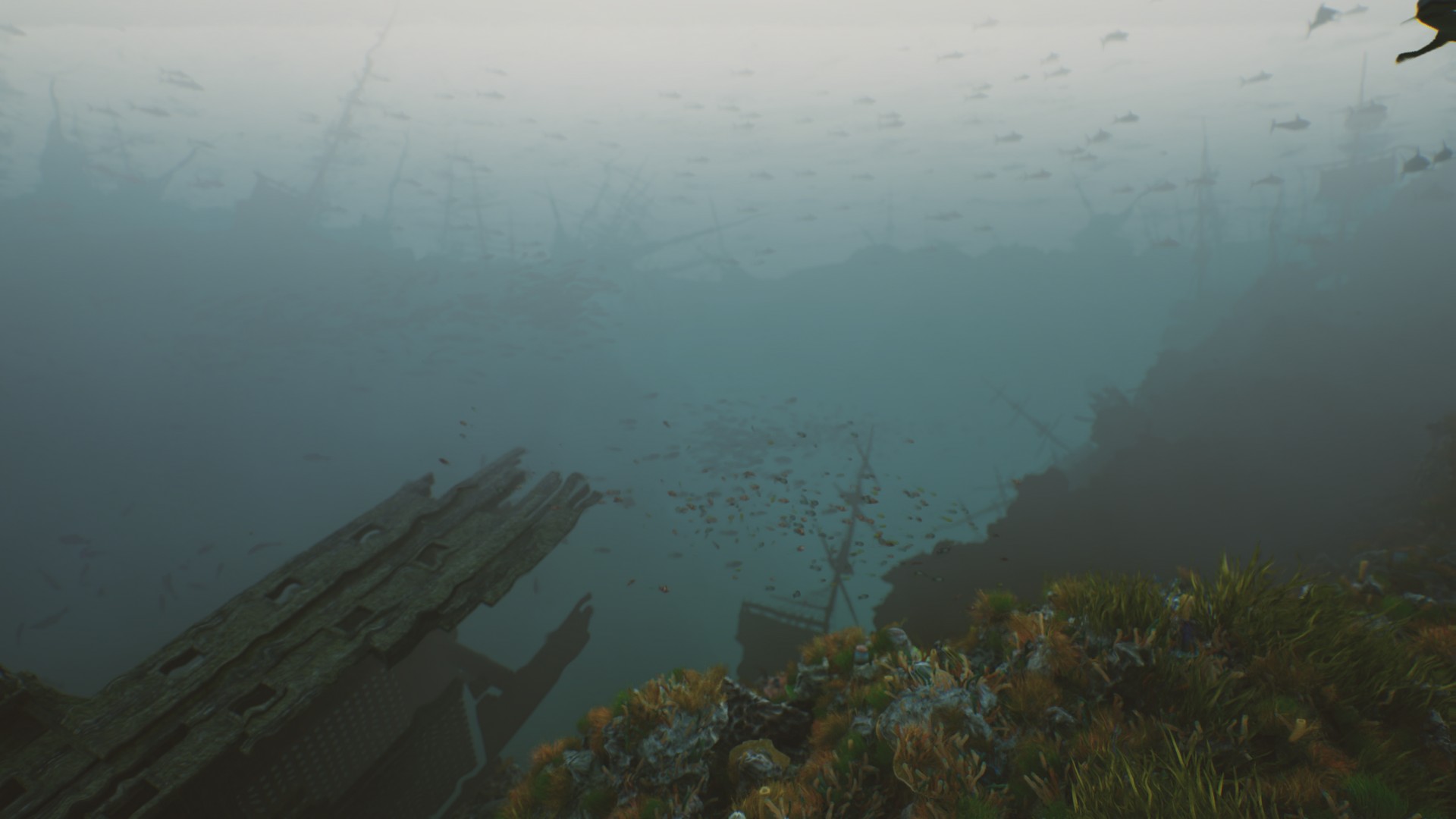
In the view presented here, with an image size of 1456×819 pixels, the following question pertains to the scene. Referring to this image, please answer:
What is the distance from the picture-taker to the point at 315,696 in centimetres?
725

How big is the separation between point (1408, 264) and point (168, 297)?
320 feet

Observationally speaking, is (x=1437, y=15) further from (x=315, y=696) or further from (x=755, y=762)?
(x=315, y=696)

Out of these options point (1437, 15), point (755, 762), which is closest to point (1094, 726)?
point (755, 762)

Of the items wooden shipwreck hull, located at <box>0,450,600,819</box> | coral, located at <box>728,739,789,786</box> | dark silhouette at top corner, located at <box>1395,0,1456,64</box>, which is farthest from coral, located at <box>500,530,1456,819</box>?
wooden shipwreck hull, located at <box>0,450,600,819</box>

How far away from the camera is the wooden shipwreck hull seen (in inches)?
249

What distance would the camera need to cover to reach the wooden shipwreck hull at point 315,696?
20.7 ft

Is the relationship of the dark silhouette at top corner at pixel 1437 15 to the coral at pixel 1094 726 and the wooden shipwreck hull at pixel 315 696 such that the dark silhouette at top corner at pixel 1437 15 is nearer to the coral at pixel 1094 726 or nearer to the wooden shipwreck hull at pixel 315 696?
the coral at pixel 1094 726

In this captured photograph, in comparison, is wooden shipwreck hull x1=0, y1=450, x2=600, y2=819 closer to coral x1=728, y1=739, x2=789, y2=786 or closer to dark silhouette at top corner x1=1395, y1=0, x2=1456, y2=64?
coral x1=728, y1=739, x2=789, y2=786

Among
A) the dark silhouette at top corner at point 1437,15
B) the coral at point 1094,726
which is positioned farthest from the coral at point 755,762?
the dark silhouette at top corner at point 1437,15

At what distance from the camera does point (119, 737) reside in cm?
645

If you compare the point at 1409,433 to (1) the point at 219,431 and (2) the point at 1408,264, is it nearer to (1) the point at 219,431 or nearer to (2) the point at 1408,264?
(2) the point at 1408,264

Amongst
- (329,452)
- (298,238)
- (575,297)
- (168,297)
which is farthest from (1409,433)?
(298,238)

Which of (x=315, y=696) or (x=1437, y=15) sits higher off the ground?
(x=1437, y=15)

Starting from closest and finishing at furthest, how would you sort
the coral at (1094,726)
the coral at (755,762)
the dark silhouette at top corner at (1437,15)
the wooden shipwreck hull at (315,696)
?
the dark silhouette at top corner at (1437,15) < the coral at (1094,726) < the coral at (755,762) < the wooden shipwreck hull at (315,696)
